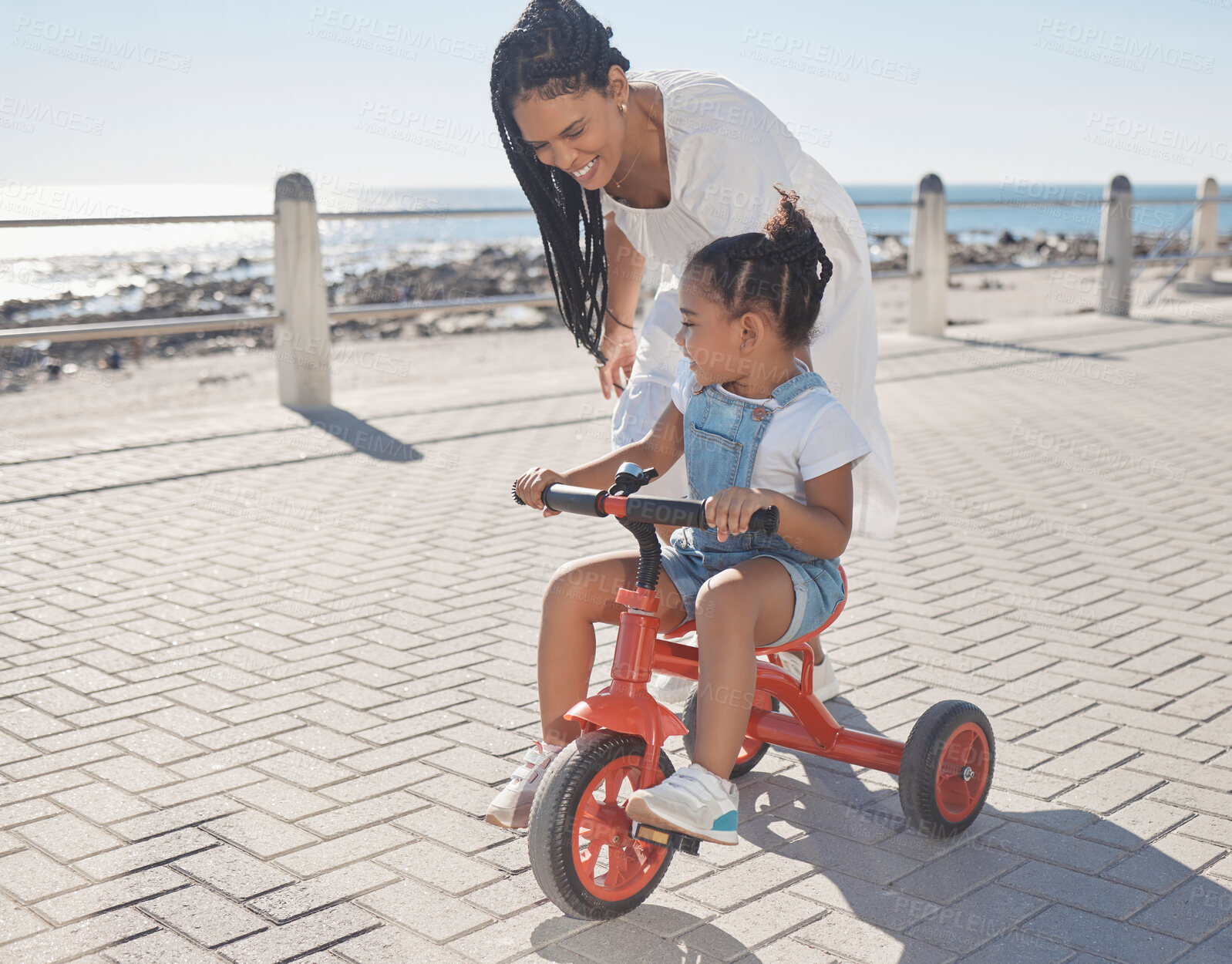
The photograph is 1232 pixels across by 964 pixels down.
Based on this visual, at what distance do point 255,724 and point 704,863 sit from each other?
142 centimetres

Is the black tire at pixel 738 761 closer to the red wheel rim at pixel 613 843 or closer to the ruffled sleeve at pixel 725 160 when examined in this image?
the red wheel rim at pixel 613 843

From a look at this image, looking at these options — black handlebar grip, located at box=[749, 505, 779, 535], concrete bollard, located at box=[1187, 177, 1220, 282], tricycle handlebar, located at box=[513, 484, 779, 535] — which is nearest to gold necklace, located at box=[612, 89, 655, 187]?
tricycle handlebar, located at box=[513, 484, 779, 535]

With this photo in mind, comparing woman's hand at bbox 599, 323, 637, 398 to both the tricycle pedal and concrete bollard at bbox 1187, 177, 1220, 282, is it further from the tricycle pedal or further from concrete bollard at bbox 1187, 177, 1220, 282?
concrete bollard at bbox 1187, 177, 1220, 282

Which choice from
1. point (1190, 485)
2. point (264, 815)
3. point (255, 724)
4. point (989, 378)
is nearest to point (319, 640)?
point (255, 724)

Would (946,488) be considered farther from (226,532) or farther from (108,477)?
(108,477)

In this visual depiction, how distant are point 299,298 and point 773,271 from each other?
650cm

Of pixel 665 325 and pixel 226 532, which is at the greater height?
pixel 665 325

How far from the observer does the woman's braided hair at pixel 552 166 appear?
9.06ft

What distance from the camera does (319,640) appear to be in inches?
162

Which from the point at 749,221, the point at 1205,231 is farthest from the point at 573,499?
the point at 1205,231

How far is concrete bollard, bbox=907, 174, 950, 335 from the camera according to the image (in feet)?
39.6

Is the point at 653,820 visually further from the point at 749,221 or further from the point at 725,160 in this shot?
the point at 725,160

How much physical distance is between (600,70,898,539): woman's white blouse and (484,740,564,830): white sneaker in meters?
1.05

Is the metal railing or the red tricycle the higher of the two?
the metal railing
